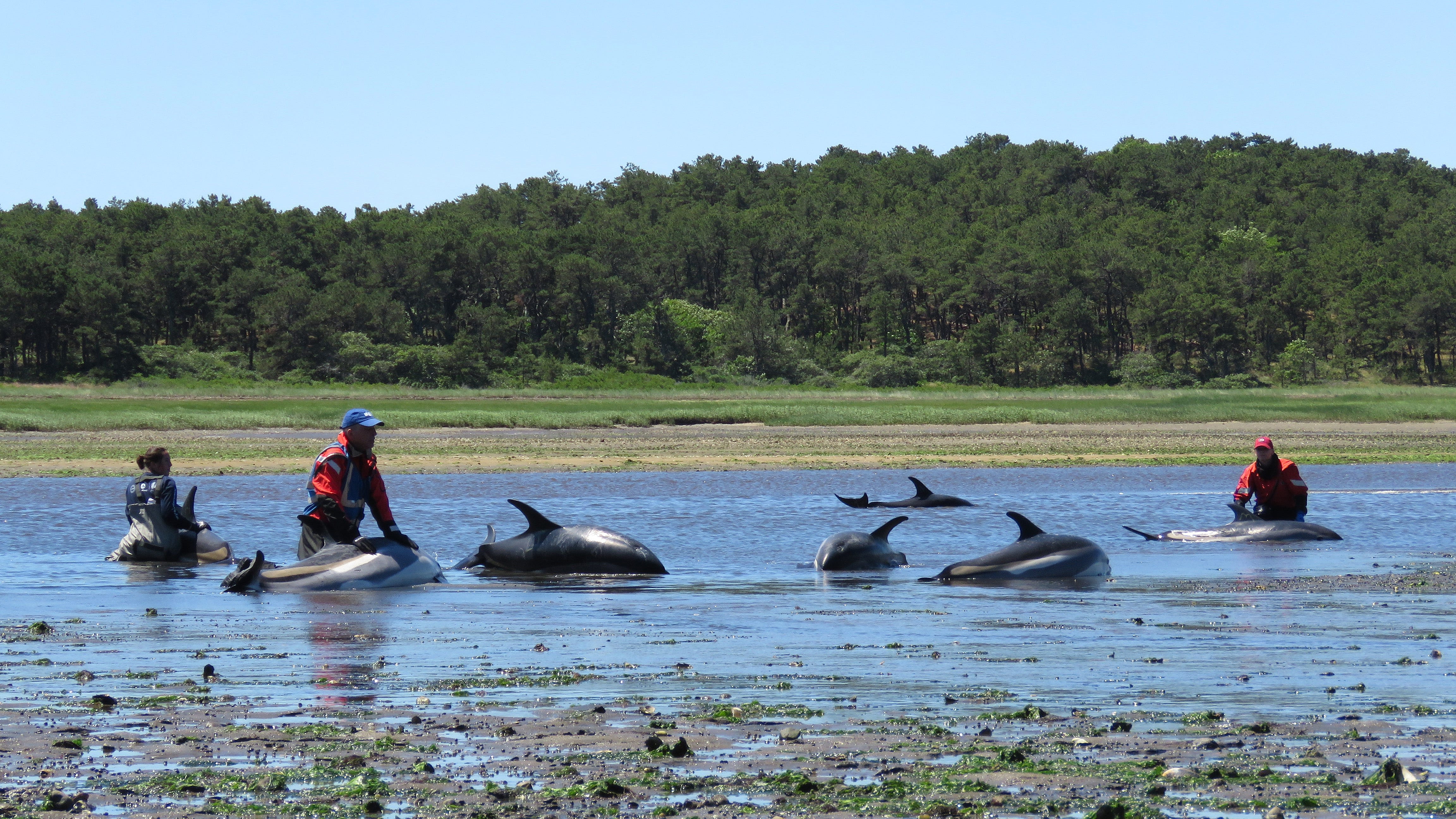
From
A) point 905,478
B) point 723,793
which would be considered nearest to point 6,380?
point 905,478

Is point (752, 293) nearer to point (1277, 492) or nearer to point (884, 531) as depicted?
point (1277, 492)

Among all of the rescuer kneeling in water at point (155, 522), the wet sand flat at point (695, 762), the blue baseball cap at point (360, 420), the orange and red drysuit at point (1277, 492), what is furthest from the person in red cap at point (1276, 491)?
the rescuer kneeling in water at point (155, 522)

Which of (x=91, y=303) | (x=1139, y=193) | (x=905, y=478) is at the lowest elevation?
(x=905, y=478)

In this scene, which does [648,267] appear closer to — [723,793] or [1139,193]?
[1139,193]

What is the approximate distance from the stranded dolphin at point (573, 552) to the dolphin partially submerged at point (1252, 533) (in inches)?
275

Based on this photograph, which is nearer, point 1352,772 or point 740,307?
point 1352,772

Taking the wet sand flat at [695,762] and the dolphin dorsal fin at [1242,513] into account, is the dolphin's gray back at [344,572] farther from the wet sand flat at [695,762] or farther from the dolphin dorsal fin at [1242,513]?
the dolphin dorsal fin at [1242,513]

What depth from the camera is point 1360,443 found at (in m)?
46.1

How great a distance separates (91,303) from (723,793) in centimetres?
9409

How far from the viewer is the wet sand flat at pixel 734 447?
36375 mm

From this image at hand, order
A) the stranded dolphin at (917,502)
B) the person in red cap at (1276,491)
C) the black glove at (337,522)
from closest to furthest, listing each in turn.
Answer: the black glove at (337,522) < the person in red cap at (1276,491) < the stranded dolphin at (917,502)

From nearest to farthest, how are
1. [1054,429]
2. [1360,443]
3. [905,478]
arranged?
Result: [905,478] → [1360,443] → [1054,429]

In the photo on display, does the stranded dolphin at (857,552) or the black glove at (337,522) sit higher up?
the black glove at (337,522)

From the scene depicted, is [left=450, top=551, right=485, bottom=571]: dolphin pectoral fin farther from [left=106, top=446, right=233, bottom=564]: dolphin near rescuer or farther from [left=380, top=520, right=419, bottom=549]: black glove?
[left=106, top=446, right=233, bottom=564]: dolphin near rescuer
